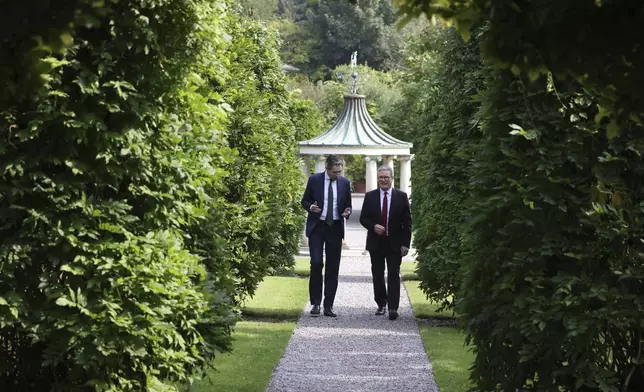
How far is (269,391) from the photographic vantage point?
959cm

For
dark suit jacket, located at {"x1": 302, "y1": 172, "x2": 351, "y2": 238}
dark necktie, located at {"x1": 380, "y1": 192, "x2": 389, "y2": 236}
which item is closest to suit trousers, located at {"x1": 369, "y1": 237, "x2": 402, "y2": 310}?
dark necktie, located at {"x1": 380, "y1": 192, "x2": 389, "y2": 236}

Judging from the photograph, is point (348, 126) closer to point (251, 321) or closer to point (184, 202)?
point (251, 321)

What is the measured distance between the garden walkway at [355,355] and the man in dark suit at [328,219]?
23.9 inches

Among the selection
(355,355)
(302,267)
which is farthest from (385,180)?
(302,267)

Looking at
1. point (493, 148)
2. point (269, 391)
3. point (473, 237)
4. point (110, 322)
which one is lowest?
point (269, 391)

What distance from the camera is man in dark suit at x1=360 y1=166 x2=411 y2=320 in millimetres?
14633

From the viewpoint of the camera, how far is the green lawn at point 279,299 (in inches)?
618

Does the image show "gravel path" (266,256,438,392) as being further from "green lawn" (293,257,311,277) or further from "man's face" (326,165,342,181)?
"green lawn" (293,257,311,277)

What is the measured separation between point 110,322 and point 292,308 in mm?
9325

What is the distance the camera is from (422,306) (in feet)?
55.1

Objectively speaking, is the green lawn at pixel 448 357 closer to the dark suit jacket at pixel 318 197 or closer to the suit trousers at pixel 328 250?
the suit trousers at pixel 328 250

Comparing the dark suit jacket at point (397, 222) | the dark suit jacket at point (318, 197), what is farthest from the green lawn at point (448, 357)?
the dark suit jacket at point (318, 197)

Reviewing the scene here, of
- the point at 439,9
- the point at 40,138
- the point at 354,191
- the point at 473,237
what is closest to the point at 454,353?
the point at 473,237

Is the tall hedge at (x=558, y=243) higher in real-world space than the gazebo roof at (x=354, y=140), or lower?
lower
